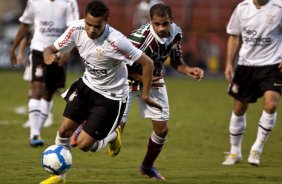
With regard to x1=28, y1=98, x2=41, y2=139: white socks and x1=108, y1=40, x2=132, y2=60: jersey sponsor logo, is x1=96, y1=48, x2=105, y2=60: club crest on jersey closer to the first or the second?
x1=108, y1=40, x2=132, y2=60: jersey sponsor logo

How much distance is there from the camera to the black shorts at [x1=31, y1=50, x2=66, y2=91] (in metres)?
13.6

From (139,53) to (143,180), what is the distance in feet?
5.51

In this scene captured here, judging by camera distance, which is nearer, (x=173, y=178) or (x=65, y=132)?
(x=65, y=132)

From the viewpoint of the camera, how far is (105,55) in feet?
31.3

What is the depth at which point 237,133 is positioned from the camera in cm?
1219

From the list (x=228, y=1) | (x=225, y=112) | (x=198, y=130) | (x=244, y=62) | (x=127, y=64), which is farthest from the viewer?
(x=228, y=1)

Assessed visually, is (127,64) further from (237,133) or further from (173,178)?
(237,133)

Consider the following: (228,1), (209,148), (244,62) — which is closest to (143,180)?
(244,62)

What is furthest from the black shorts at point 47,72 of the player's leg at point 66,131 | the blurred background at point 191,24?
the blurred background at point 191,24

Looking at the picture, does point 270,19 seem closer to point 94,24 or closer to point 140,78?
point 140,78

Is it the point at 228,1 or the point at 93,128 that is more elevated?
the point at 93,128

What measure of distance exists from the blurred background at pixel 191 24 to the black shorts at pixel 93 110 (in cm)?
2171

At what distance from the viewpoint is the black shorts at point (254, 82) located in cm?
1183

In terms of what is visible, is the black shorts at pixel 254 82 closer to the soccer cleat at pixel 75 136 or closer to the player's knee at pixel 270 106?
the player's knee at pixel 270 106
